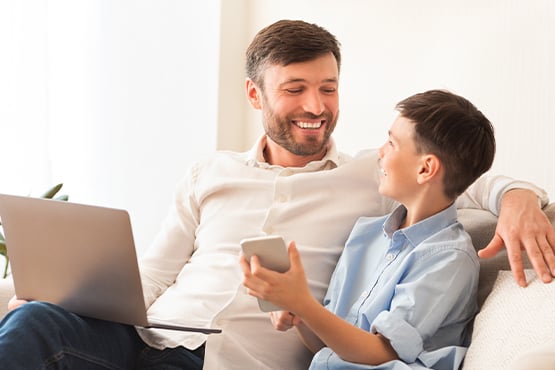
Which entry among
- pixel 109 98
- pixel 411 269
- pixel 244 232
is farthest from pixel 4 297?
pixel 109 98

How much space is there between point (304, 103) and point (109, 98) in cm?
171

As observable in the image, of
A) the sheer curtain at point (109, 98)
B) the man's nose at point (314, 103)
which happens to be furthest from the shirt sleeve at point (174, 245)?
the sheer curtain at point (109, 98)

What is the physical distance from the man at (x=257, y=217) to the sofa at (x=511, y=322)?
6.5 inches

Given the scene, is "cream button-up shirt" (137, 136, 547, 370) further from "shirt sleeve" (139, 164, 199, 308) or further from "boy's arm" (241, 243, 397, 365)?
"boy's arm" (241, 243, 397, 365)

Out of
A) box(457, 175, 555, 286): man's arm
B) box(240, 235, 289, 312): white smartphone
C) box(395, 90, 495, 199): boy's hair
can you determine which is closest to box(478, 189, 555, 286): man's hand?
box(457, 175, 555, 286): man's arm

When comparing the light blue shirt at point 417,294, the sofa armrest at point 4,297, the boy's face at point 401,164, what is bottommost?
the sofa armrest at point 4,297

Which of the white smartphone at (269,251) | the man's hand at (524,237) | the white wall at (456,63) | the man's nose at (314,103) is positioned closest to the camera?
the white smartphone at (269,251)

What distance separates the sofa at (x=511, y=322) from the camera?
132cm

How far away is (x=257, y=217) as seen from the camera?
212 cm

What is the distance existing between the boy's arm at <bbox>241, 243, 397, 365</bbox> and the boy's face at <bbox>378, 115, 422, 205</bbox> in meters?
0.33

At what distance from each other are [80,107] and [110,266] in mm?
2144

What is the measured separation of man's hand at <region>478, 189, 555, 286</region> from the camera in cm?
159

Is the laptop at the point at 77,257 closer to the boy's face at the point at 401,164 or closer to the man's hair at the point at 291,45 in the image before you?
the boy's face at the point at 401,164

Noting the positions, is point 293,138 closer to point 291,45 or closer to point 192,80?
point 291,45
